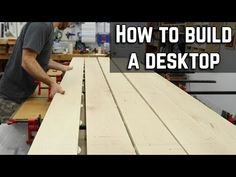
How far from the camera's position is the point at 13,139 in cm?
202

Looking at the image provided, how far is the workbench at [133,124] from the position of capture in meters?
1.12

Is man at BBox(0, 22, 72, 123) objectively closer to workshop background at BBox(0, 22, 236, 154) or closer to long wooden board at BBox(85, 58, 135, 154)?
workshop background at BBox(0, 22, 236, 154)

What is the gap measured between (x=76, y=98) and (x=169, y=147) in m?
0.85

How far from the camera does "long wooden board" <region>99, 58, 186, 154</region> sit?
1.12m

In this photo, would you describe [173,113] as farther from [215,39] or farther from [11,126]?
[215,39]

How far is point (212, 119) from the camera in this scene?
1474 millimetres

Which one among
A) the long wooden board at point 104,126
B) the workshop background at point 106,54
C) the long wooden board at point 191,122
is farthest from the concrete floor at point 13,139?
the long wooden board at point 191,122

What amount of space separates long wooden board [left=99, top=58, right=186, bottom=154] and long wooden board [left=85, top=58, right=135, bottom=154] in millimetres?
35

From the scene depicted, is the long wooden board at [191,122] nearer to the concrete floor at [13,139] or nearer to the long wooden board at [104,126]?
Result: the long wooden board at [104,126]

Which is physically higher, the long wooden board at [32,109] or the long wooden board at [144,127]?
the long wooden board at [144,127]

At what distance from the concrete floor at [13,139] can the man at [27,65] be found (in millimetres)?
262

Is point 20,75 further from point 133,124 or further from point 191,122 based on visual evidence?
point 191,122
